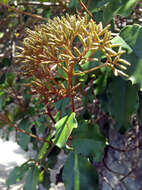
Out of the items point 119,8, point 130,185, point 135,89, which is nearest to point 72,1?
point 119,8

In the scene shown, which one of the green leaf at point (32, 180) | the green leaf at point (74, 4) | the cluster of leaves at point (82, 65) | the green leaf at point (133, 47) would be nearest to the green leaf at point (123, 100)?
the cluster of leaves at point (82, 65)

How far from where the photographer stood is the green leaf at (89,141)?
0.79 metres

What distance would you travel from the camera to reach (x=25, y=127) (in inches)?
45.8

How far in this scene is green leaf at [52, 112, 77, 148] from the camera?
0.68m

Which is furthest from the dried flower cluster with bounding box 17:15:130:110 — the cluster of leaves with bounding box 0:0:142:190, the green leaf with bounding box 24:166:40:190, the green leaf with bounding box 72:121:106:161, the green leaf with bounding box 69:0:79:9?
the green leaf with bounding box 24:166:40:190

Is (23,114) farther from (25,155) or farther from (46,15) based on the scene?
(25,155)

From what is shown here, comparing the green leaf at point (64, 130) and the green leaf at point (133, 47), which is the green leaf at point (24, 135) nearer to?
the green leaf at point (64, 130)

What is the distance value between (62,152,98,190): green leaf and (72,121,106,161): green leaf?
0.09 ft

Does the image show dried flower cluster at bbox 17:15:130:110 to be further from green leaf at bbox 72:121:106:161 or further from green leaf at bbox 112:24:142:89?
green leaf at bbox 72:121:106:161

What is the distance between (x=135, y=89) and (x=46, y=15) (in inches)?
37.4

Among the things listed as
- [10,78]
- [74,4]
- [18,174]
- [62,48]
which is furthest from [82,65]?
[18,174]

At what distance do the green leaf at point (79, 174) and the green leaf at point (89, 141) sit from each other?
26 millimetres

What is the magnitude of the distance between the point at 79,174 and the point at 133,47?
1.25 feet

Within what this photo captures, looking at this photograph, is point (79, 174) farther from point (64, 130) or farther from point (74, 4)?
point (74, 4)
